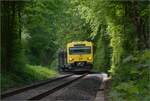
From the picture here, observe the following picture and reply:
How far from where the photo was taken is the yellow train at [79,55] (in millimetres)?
48406

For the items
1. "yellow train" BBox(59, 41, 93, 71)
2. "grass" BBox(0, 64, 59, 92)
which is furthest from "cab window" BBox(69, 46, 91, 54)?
"grass" BBox(0, 64, 59, 92)

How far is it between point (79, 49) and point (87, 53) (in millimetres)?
928

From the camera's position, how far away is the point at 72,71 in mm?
50438

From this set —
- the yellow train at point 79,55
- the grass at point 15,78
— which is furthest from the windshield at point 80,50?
the grass at point 15,78

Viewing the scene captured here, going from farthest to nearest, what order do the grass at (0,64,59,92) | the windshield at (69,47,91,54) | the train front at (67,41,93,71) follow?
the windshield at (69,47,91,54) < the train front at (67,41,93,71) < the grass at (0,64,59,92)

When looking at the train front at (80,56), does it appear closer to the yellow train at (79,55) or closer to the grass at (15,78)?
the yellow train at (79,55)

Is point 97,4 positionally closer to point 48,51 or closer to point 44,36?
point 44,36

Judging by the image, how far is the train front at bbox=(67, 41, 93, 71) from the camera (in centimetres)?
4838

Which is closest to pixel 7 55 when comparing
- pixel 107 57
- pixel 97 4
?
pixel 97 4

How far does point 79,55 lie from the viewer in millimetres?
48469

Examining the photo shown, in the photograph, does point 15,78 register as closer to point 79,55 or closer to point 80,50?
point 79,55

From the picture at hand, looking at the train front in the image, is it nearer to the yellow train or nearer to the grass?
the yellow train

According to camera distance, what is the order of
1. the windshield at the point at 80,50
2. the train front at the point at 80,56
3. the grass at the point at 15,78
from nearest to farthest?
the grass at the point at 15,78, the train front at the point at 80,56, the windshield at the point at 80,50

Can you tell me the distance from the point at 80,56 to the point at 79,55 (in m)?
0.18
